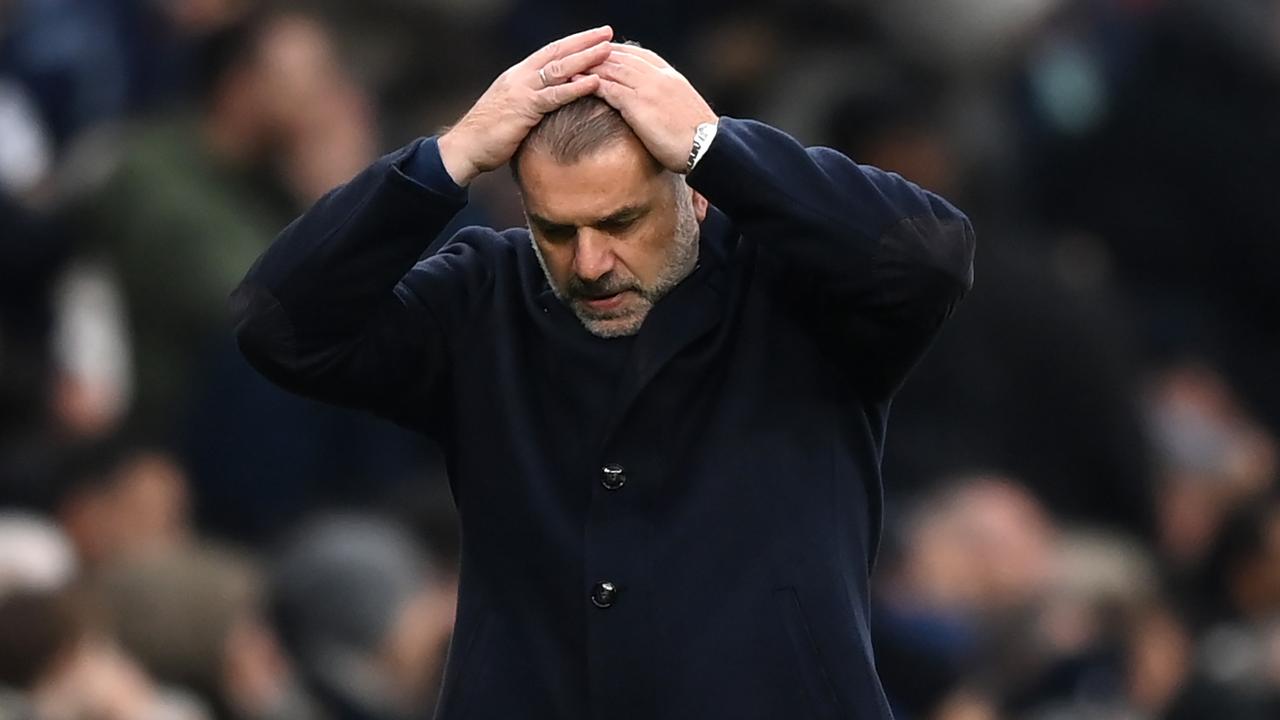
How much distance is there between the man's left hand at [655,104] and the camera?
159 inches

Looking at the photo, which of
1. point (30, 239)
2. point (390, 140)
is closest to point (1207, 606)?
point (390, 140)

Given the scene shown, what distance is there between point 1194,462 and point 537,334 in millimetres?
6120

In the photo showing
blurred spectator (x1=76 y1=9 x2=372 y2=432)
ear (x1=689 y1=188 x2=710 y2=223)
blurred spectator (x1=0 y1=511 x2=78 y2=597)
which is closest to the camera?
ear (x1=689 y1=188 x2=710 y2=223)

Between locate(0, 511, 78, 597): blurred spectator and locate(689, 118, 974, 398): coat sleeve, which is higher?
locate(689, 118, 974, 398): coat sleeve

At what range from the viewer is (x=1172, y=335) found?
1034cm

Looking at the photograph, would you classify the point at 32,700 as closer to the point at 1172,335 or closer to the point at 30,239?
the point at 30,239

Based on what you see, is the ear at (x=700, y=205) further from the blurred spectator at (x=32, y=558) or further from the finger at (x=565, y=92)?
the blurred spectator at (x=32, y=558)

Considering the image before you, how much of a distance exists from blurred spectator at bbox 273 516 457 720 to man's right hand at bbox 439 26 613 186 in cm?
266

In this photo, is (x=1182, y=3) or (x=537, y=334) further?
(x=1182, y=3)

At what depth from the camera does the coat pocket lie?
161 inches

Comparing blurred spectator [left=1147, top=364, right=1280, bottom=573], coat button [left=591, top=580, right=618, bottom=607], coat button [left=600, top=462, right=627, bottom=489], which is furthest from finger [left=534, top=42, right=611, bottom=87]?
blurred spectator [left=1147, top=364, right=1280, bottom=573]

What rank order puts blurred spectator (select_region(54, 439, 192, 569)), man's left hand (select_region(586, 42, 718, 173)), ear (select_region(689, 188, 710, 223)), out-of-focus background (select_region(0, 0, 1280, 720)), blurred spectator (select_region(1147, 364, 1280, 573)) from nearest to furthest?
man's left hand (select_region(586, 42, 718, 173)), ear (select_region(689, 188, 710, 223)), out-of-focus background (select_region(0, 0, 1280, 720)), blurred spectator (select_region(54, 439, 192, 569)), blurred spectator (select_region(1147, 364, 1280, 573))

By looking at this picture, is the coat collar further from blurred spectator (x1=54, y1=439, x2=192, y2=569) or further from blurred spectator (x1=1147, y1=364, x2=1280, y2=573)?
blurred spectator (x1=1147, y1=364, x2=1280, y2=573)

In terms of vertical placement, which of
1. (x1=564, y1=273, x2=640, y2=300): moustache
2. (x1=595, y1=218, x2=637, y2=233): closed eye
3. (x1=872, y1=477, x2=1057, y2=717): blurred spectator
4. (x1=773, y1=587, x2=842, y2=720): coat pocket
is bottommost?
(x1=872, y1=477, x2=1057, y2=717): blurred spectator
